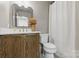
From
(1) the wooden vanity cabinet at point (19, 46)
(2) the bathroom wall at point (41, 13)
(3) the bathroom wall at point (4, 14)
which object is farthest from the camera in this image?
(2) the bathroom wall at point (41, 13)

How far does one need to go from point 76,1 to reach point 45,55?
5.08 feet

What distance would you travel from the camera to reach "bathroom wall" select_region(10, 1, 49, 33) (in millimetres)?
3607

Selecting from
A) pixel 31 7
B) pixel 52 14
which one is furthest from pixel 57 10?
pixel 31 7

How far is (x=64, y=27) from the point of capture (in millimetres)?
3174

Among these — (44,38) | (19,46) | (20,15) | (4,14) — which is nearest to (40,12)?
(20,15)

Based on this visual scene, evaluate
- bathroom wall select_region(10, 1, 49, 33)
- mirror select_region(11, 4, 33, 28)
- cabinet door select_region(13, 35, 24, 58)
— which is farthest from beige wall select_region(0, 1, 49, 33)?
cabinet door select_region(13, 35, 24, 58)

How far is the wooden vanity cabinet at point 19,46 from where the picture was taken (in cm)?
255

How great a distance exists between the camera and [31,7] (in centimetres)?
358

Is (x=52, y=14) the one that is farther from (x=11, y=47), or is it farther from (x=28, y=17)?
(x=11, y=47)

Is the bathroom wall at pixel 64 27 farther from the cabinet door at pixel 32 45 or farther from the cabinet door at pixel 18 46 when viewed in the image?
the cabinet door at pixel 18 46

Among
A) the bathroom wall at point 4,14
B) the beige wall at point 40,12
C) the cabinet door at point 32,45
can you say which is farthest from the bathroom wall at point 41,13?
the cabinet door at point 32,45

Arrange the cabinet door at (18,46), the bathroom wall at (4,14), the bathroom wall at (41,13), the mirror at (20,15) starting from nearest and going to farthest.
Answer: the cabinet door at (18,46) < the bathroom wall at (4,14) < the mirror at (20,15) < the bathroom wall at (41,13)

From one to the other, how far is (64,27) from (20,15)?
1195mm

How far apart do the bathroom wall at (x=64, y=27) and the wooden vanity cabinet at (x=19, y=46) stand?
73 centimetres
